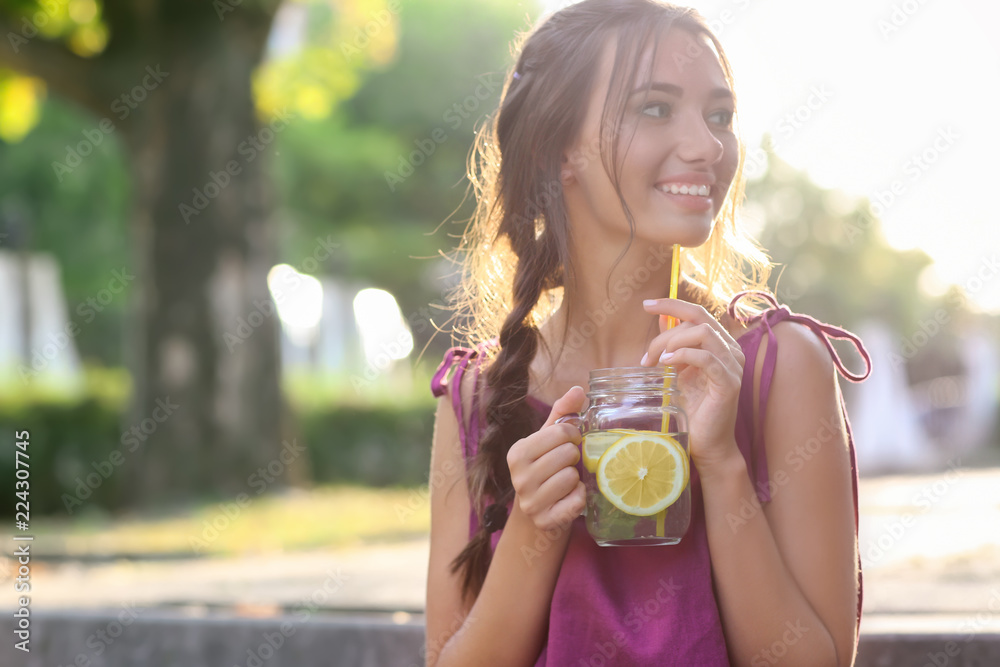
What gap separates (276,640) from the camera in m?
3.34

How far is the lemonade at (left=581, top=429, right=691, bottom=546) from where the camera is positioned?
1.83 metres

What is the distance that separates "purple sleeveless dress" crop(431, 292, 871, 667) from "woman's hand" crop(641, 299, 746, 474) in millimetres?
201

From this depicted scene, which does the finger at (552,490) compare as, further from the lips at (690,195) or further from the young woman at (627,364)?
the lips at (690,195)

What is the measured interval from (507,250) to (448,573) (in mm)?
773

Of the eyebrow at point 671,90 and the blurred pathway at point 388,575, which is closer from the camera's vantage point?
the eyebrow at point 671,90

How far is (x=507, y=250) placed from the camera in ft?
8.48

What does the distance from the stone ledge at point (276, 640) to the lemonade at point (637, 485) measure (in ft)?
4.22

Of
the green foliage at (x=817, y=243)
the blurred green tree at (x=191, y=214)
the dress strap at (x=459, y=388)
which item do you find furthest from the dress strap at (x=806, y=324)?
the green foliage at (x=817, y=243)

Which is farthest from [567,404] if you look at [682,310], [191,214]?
[191,214]

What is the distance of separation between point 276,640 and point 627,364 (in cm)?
164

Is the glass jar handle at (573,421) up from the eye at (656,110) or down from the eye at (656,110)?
down

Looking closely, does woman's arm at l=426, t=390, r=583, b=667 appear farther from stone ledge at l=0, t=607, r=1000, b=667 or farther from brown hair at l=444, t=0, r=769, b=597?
stone ledge at l=0, t=607, r=1000, b=667

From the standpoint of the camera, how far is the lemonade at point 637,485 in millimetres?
1827

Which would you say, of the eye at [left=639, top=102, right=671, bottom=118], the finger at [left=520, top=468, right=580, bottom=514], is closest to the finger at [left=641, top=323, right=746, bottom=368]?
the finger at [left=520, top=468, right=580, bottom=514]
